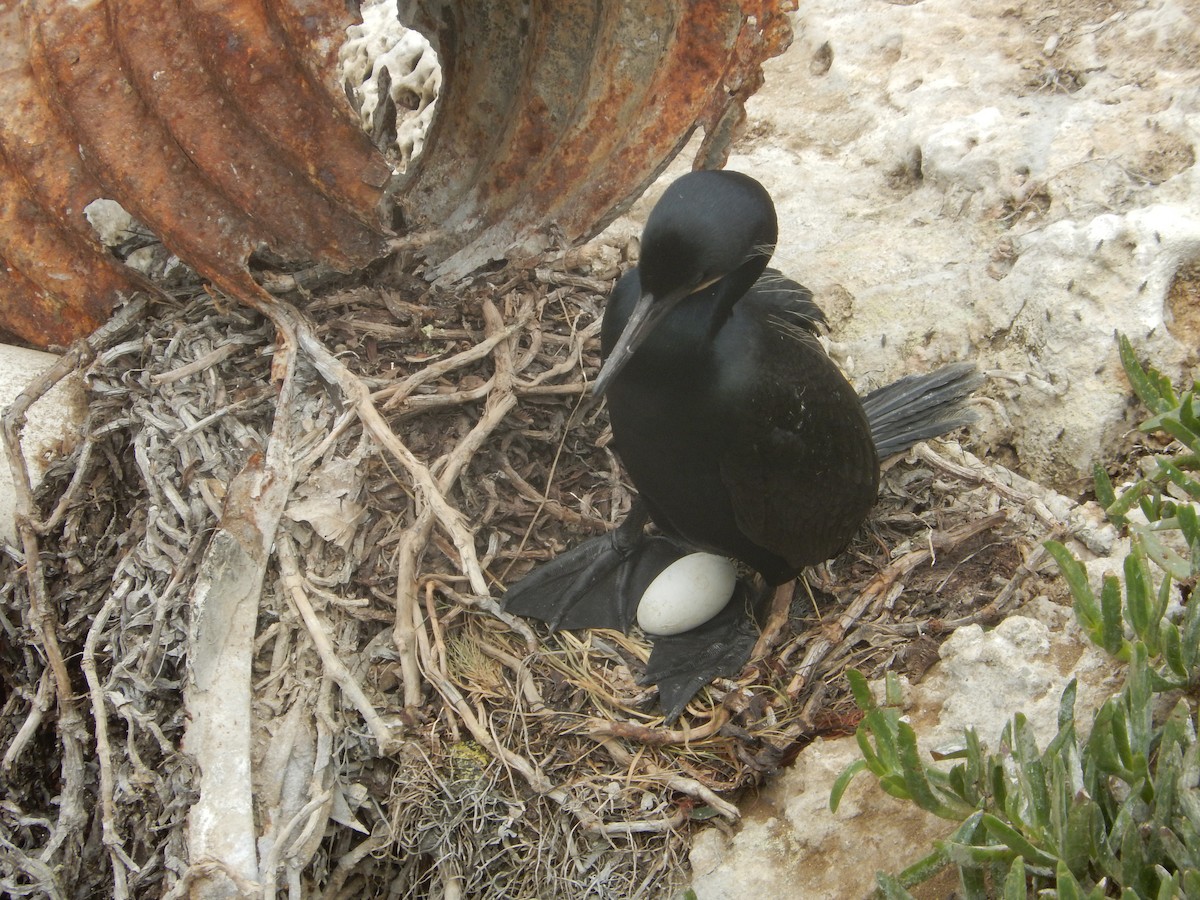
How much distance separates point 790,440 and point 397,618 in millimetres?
972

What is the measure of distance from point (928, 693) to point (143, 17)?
2261 mm

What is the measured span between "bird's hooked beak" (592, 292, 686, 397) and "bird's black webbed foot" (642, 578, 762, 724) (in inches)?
33.1

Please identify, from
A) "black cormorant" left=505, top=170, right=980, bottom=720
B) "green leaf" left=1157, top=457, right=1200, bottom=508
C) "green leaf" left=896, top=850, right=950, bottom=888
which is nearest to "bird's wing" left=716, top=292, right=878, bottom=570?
"black cormorant" left=505, top=170, right=980, bottom=720

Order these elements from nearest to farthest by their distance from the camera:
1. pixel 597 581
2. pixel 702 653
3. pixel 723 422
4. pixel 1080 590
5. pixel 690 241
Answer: pixel 1080 590, pixel 690 241, pixel 723 422, pixel 702 653, pixel 597 581

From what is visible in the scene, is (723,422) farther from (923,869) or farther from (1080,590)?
(923,869)

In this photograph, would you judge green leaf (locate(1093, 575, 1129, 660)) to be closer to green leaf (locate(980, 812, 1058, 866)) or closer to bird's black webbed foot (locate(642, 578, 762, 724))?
green leaf (locate(980, 812, 1058, 866))

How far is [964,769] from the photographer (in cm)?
154

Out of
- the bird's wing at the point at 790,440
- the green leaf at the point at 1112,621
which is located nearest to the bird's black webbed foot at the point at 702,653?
the bird's wing at the point at 790,440

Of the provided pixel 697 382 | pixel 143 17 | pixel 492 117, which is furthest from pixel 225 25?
pixel 697 382

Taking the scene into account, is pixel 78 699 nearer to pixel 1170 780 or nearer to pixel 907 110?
pixel 1170 780

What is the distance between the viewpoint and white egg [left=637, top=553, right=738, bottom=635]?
2.73 m

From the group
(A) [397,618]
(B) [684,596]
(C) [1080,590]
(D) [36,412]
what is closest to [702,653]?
(B) [684,596]

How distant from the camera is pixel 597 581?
2840 millimetres

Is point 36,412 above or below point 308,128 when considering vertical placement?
below
